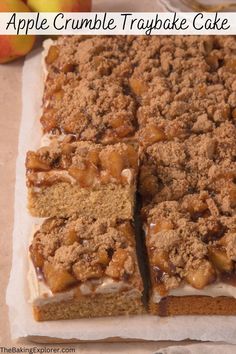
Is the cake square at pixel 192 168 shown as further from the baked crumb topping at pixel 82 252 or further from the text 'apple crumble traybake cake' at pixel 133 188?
the baked crumb topping at pixel 82 252

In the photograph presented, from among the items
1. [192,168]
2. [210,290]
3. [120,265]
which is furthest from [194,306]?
[192,168]

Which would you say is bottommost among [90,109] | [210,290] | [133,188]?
[210,290]

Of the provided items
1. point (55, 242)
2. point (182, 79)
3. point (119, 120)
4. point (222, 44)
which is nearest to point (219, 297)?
point (55, 242)

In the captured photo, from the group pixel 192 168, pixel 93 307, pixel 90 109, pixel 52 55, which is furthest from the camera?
pixel 52 55

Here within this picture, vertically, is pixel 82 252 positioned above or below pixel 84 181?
below

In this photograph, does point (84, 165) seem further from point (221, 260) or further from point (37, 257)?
point (221, 260)

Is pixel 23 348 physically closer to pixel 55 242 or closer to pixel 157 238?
pixel 55 242

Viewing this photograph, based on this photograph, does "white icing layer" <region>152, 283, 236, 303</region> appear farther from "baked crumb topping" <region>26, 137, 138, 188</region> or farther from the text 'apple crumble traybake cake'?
"baked crumb topping" <region>26, 137, 138, 188</region>
